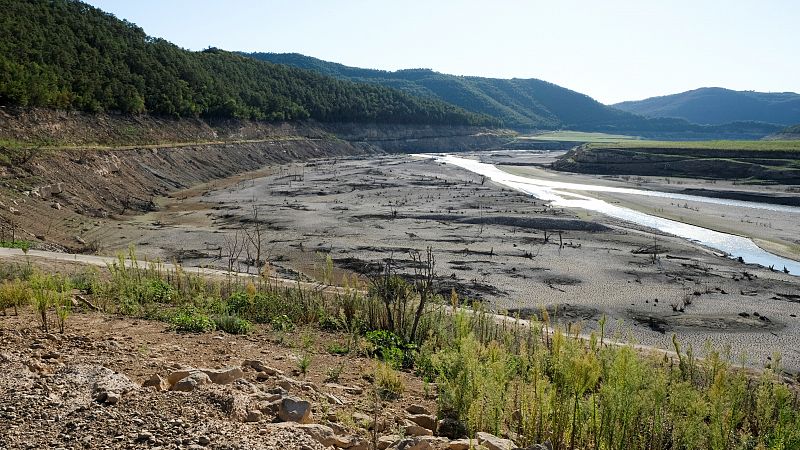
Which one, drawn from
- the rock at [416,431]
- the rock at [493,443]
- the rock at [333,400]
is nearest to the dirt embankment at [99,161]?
the rock at [333,400]

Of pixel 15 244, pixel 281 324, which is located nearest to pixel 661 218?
pixel 281 324

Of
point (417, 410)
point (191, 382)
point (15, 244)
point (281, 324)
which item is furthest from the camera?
point (15, 244)

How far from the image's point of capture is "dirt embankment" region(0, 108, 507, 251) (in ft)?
93.9

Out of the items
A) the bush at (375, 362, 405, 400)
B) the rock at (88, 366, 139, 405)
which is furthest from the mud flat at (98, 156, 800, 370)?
the rock at (88, 366, 139, 405)

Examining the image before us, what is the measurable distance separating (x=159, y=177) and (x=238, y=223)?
1694 centimetres

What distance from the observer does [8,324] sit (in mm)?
8758

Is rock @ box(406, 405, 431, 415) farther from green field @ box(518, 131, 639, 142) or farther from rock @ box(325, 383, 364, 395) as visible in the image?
green field @ box(518, 131, 639, 142)

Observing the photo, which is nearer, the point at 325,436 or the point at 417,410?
the point at 325,436

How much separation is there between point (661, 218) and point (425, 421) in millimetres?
37660

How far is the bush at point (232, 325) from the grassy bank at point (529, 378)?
0.02 meters

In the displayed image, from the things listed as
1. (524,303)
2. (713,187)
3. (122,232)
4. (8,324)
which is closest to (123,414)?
(8,324)

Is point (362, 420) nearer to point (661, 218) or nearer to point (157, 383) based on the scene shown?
point (157, 383)

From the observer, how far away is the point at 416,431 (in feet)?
20.5

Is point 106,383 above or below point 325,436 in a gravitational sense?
above
